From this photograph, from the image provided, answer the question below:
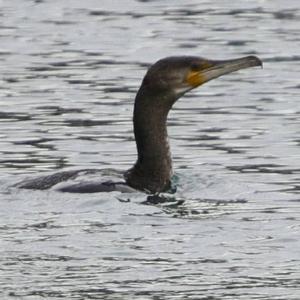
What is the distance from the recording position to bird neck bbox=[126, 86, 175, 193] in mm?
14414

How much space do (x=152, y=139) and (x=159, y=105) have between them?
0.97 feet

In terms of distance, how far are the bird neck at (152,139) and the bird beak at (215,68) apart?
0.25 meters

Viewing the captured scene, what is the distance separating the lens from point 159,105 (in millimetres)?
14523

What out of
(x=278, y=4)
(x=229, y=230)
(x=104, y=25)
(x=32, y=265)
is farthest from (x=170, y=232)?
(x=278, y=4)

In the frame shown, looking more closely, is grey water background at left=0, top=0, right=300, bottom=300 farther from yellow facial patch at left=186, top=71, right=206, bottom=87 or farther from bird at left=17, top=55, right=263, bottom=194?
yellow facial patch at left=186, top=71, right=206, bottom=87

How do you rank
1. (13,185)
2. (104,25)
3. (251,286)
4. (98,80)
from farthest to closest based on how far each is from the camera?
(104,25) → (98,80) → (13,185) → (251,286)

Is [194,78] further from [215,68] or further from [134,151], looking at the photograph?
[134,151]

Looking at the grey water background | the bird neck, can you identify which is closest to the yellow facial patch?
the bird neck

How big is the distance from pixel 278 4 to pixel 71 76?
20.8 ft

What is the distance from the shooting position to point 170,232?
41.1 feet

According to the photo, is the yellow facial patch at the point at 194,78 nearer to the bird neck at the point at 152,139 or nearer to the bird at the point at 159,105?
the bird at the point at 159,105

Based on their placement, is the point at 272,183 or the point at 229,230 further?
the point at 272,183

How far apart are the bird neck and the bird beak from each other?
0.25 meters

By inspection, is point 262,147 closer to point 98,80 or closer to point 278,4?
point 98,80
